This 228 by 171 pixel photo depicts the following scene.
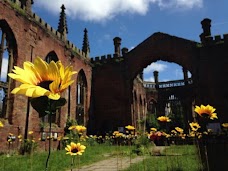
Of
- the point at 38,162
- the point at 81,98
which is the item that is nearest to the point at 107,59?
the point at 81,98

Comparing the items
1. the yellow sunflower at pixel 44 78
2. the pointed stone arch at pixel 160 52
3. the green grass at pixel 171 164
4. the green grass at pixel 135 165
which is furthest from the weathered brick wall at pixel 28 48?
the yellow sunflower at pixel 44 78

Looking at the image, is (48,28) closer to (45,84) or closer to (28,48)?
(28,48)

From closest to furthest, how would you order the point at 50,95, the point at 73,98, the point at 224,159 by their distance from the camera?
the point at 50,95, the point at 224,159, the point at 73,98

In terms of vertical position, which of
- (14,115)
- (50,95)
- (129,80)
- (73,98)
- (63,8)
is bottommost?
(50,95)

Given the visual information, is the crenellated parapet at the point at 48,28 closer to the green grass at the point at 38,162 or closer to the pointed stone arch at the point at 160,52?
the pointed stone arch at the point at 160,52

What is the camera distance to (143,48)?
21172 mm

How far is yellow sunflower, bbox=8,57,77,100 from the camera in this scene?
926mm

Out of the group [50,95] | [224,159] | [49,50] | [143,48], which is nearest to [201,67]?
[143,48]

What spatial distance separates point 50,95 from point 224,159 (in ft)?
10.7

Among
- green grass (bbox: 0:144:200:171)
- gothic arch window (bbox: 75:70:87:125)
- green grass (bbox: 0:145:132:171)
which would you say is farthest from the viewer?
gothic arch window (bbox: 75:70:87:125)

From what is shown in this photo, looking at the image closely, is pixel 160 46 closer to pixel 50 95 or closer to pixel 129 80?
pixel 129 80

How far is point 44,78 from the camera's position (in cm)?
103

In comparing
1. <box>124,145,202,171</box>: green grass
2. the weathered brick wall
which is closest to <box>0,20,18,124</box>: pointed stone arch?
the weathered brick wall

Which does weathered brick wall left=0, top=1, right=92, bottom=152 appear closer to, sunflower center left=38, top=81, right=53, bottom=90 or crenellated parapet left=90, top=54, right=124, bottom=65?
crenellated parapet left=90, top=54, right=124, bottom=65
